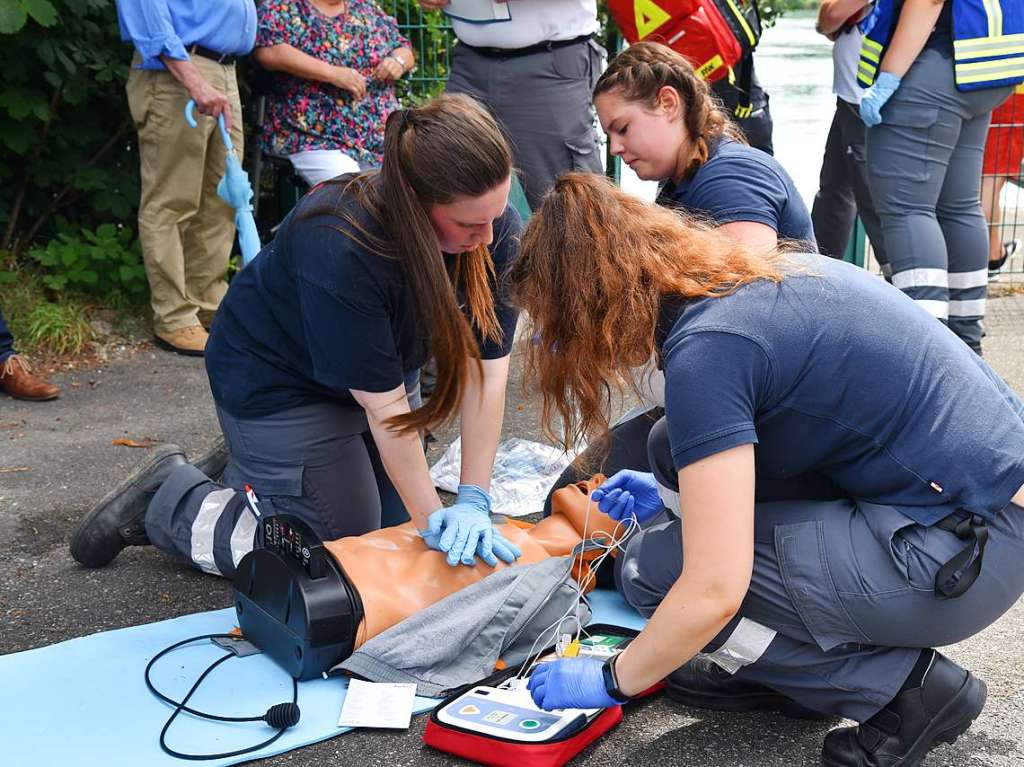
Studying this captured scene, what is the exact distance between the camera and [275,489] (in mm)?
2701

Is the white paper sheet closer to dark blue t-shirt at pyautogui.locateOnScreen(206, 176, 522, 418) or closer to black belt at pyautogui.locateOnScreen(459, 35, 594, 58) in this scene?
dark blue t-shirt at pyautogui.locateOnScreen(206, 176, 522, 418)

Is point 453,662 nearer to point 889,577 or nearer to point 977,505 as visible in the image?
point 889,577

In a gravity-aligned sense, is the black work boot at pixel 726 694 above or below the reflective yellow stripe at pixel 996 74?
below

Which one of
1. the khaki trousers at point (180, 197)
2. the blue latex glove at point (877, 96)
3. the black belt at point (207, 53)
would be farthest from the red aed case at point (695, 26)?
the khaki trousers at point (180, 197)

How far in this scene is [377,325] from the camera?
7.80ft

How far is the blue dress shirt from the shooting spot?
4.11 metres

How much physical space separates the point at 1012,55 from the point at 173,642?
290 centimetres

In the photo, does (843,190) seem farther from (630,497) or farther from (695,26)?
(630,497)

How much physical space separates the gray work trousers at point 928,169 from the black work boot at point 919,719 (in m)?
1.90

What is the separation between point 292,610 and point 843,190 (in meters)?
3.03

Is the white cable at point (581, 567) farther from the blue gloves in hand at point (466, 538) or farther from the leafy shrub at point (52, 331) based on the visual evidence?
the leafy shrub at point (52, 331)

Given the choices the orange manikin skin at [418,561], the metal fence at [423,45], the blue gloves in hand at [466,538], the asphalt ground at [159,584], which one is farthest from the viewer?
the metal fence at [423,45]

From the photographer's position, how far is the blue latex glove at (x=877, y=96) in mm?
3639

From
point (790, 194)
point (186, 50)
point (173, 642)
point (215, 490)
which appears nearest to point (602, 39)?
point (186, 50)
